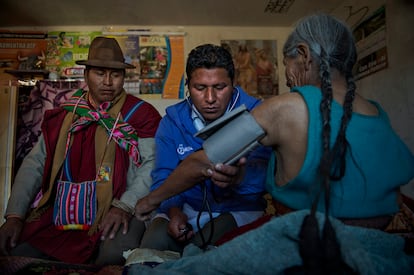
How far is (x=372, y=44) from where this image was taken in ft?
7.35

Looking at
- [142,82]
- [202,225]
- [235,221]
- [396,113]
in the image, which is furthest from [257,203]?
Answer: [142,82]

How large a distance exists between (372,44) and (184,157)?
170cm

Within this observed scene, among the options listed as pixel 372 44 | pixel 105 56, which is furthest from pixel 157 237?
pixel 372 44

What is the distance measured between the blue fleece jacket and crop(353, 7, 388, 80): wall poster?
125 centimetres

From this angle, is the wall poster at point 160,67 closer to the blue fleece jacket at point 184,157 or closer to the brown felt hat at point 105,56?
the brown felt hat at point 105,56

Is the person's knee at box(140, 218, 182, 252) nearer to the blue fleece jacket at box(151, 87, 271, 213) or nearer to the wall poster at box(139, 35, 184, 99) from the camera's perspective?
the blue fleece jacket at box(151, 87, 271, 213)

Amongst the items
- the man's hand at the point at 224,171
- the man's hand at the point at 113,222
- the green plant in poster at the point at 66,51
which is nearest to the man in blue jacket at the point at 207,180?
the man's hand at the point at 113,222

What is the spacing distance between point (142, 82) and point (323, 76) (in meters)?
2.51

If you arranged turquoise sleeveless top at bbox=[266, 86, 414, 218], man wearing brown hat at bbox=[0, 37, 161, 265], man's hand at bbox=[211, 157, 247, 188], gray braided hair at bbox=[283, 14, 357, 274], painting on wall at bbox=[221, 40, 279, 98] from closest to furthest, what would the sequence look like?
gray braided hair at bbox=[283, 14, 357, 274] → turquoise sleeveless top at bbox=[266, 86, 414, 218] → man's hand at bbox=[211, 157, 247, 188] → man wearing brown hat at bbox=[0, 37, 161, 265] → painting on wall at bbox=[221, 40, 279, 98]

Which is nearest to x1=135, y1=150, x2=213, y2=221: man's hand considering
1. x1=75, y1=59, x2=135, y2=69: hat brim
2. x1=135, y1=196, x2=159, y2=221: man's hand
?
x1=135, y1=196, x2=159, y2=221: man's hand

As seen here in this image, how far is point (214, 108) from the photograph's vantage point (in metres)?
1.36

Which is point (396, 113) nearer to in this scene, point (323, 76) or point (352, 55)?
point (352, 55)

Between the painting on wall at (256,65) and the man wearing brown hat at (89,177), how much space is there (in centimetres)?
165

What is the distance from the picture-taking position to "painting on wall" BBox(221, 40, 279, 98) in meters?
3.15
